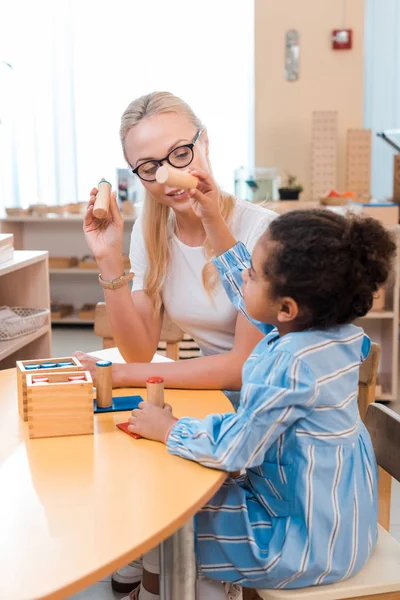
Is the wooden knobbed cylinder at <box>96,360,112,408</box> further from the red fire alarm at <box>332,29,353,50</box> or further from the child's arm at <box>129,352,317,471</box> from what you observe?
the red fire alarm at <box>332,29,353,50</box>

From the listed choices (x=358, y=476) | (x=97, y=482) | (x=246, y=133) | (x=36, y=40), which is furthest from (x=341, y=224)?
(x=36, y=40)

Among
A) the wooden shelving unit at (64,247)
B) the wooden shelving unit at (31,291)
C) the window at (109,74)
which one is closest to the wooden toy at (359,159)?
the window at (109,74)

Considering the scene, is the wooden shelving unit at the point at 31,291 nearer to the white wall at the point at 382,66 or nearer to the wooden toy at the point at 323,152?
the wooden toy at the point at 323,152

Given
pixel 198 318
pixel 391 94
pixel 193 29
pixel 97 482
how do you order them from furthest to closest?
pixel 391 94, pixel 193 29, pixel 198 318, pixel 97 482

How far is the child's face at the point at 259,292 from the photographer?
114 centimetres

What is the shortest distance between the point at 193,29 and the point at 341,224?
4244 mm

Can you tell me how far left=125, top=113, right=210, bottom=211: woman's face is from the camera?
156 cm

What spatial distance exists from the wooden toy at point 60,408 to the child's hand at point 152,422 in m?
0.08

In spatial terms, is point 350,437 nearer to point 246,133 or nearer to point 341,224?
point 341,224

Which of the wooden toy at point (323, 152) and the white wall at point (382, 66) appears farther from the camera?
the white wall at point (382, 66)

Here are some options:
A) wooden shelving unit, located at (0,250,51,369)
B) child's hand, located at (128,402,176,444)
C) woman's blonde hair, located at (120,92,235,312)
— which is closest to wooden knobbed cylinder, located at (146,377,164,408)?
child's hand, located at (128,402,176,444)

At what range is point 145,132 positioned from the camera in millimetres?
1563

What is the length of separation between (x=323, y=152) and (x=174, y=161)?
3535 mm

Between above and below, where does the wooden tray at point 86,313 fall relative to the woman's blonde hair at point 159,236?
below
